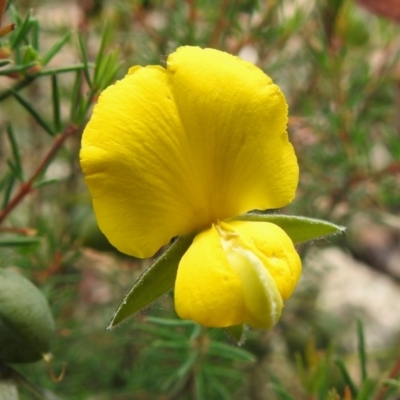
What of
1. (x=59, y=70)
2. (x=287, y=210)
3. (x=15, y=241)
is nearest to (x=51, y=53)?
(x=59, y=70)

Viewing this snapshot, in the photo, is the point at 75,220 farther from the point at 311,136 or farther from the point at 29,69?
the point at 311,136

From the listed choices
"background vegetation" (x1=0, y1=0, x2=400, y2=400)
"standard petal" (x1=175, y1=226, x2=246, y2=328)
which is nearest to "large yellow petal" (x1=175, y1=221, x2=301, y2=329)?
"standard petal" (x1=175, y1=226, x2=246, y2=328)

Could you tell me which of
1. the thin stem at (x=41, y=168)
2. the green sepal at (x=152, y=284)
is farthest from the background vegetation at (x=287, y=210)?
the green sepal at (x=152, y=284)

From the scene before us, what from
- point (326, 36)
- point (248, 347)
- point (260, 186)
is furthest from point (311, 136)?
point (260, 186)

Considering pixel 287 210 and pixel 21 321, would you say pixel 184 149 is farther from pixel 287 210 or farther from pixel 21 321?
pixel 287 210

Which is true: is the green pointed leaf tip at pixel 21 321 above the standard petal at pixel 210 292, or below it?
below

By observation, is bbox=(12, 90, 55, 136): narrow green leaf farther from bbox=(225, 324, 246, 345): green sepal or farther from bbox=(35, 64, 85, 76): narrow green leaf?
bbox=(225, 324, 246, 345): green sepal

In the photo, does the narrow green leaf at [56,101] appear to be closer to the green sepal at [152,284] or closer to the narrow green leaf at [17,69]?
the narrow green leaf at [17,69]
